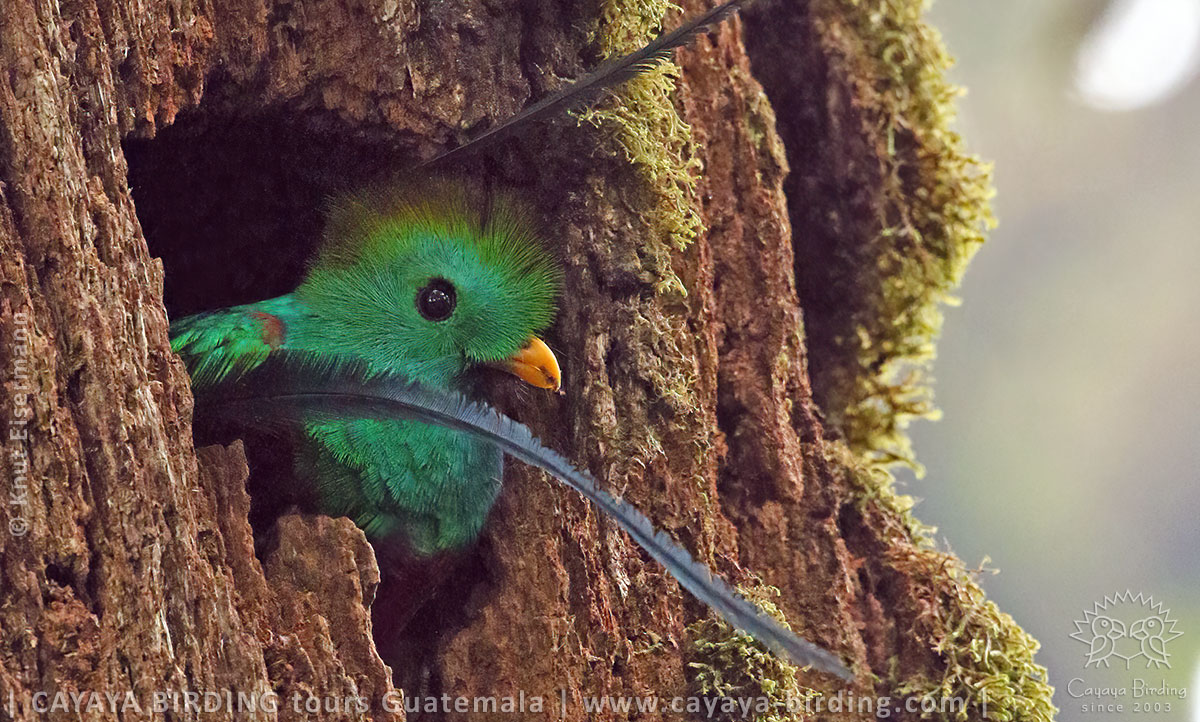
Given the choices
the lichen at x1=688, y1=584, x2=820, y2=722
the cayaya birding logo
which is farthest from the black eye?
the cayaya birding logo

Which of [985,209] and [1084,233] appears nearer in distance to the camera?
[985,209]

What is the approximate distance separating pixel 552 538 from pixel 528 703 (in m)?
0.20

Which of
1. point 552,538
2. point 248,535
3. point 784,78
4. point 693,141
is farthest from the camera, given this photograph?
point 784,78

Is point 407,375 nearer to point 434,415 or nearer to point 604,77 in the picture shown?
point 434,415

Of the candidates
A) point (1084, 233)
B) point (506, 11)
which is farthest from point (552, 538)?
point (1084, 233)

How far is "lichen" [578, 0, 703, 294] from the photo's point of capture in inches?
54.1

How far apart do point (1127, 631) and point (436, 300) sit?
110cm

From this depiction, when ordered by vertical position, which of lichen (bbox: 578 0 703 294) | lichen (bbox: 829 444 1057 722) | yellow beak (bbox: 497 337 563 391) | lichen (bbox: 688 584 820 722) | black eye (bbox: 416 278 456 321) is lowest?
lichen (bbox: 688 584 820 722)

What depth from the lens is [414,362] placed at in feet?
4.44

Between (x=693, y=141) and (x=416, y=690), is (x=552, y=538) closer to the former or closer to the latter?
(x=416, y=690)

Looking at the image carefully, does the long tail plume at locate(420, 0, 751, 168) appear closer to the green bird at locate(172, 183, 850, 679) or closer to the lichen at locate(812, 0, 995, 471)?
the green bird at locate(172, 183, 850, 679)

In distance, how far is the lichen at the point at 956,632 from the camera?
147cm

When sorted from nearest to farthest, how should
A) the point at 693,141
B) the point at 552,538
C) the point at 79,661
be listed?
1. the point at 79,661
2. the point at 552,538
3. the point at 693,141

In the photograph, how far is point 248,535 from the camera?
1.17m
